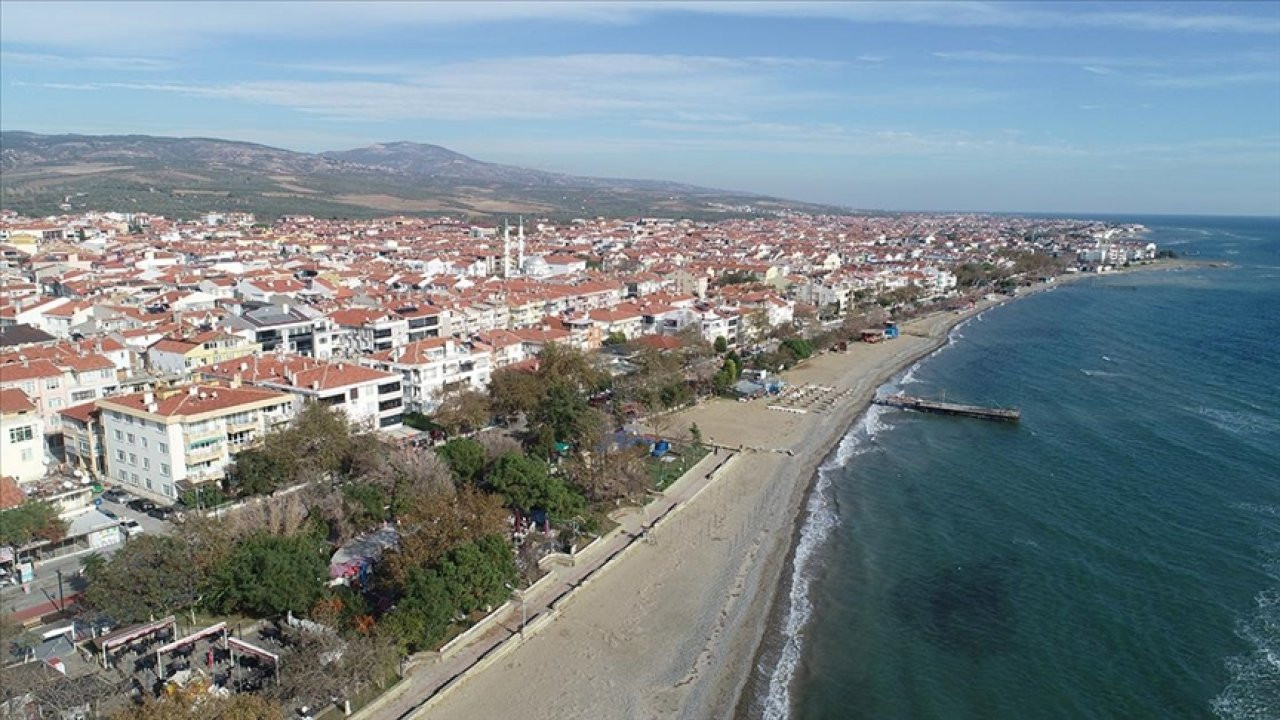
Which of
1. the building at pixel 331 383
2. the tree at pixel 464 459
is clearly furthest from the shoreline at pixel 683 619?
the building at pixel 331 383

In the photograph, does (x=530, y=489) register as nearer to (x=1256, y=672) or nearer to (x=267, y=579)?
(x=267, y=579)

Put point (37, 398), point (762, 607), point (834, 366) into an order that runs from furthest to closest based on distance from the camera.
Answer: point (834, 366) → point (37, 398) → point (762, 607)

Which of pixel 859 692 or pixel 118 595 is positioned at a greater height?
pixel 118 595

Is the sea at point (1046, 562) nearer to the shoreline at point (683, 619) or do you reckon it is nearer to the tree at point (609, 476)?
the shoreline at point (683, 619)

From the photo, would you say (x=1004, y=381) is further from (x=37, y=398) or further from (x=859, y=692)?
(x=37, y=398)

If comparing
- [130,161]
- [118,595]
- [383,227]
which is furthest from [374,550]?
[130,161]

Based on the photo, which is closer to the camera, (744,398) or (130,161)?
(744,398)

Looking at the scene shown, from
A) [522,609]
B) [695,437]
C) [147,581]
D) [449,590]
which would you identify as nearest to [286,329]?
[695,437]
